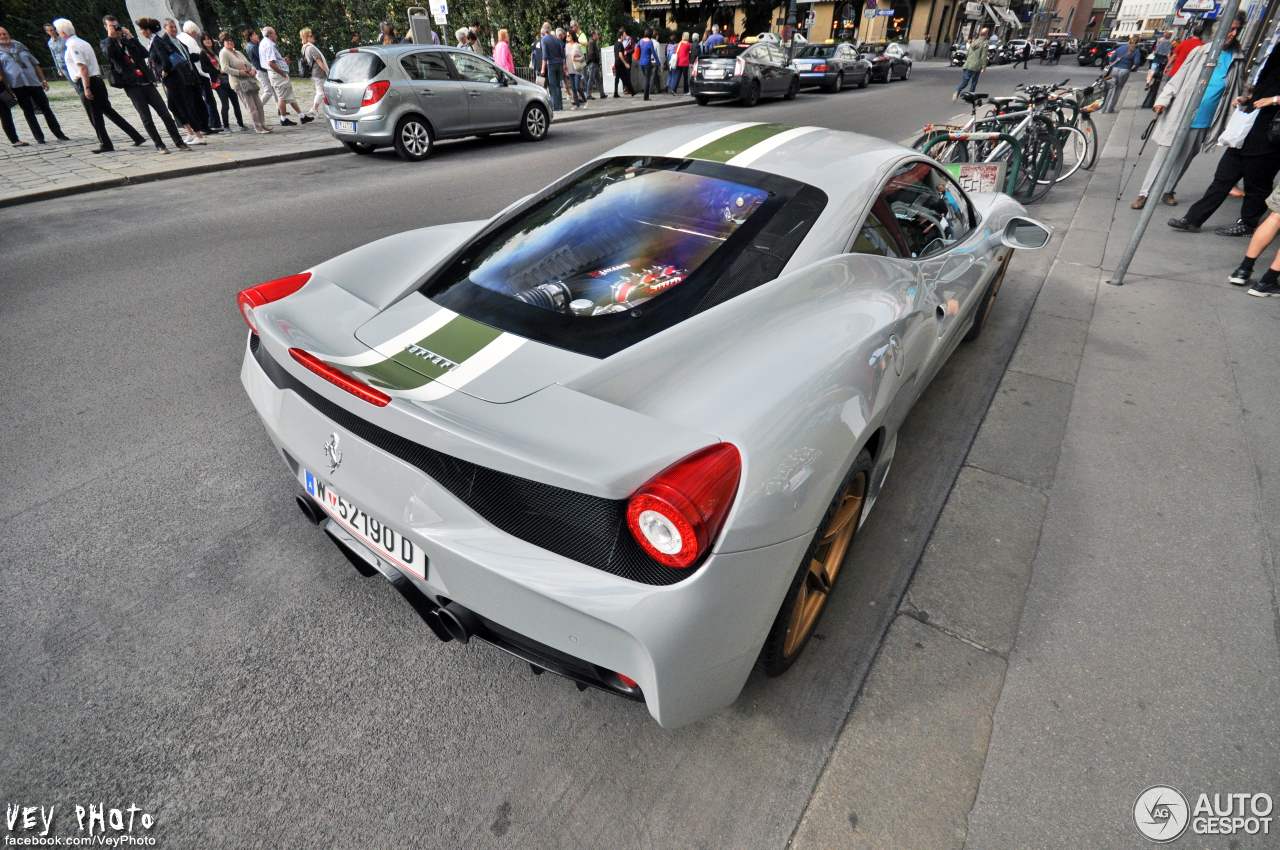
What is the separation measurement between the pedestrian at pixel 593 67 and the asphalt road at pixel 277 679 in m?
16.4

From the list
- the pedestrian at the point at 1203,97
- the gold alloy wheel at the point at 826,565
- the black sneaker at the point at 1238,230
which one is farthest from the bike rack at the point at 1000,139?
the gold alloy wheel at the point at 826,565

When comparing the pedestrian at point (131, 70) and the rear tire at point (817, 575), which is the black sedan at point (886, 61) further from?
the rear tire at point (817, 575)

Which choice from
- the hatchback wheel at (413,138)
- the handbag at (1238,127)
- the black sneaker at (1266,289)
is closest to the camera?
the black sneaker at (1266,289)

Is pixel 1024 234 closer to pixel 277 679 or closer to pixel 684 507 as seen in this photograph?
pixel 684 507

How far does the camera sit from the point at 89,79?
8.48m

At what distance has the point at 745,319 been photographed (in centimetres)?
175

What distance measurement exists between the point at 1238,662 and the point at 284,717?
297 centimetres

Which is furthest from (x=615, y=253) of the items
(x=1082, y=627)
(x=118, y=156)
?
(x=118, y=156)

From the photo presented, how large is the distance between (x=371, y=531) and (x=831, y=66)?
2397cm

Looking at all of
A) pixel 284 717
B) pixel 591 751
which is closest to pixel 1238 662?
pixel 591 751

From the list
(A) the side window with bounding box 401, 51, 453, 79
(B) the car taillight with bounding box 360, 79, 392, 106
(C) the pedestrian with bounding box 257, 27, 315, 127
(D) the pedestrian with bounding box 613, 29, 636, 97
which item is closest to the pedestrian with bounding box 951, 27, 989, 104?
(D) the pedestrian with bounding box 613, 29, 636, 97

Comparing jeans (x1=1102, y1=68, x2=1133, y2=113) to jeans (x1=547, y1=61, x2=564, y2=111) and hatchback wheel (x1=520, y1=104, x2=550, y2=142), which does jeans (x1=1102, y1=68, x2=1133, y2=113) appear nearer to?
jeans (x1=547, y1=61, x2=564, y2=111)

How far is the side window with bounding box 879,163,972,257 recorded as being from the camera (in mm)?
2471

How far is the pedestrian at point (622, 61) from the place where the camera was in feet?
60.4
